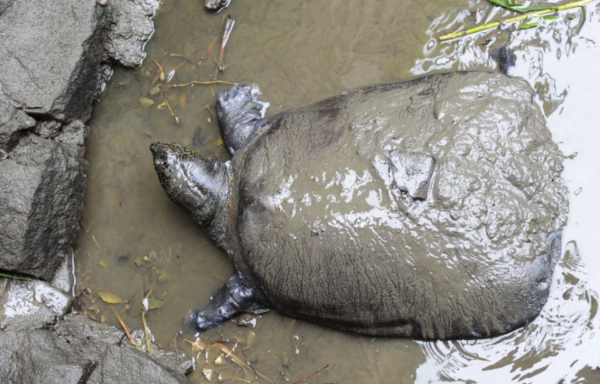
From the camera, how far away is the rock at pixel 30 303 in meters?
4.17

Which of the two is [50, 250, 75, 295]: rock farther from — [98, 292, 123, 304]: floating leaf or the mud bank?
[98, 292, 123, 304]: floating leaf

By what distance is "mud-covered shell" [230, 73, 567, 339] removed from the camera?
3.40m

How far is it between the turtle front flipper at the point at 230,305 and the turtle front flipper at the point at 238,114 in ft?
3.49

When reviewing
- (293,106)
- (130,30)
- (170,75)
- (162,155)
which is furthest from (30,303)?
(293,106)

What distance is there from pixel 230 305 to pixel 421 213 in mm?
1685

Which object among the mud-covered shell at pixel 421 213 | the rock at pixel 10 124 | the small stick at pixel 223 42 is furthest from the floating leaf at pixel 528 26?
the rock at pixel 10 124

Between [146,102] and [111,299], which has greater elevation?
[146,102]

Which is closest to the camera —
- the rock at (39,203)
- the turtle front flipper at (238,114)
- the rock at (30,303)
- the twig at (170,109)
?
the rock at (39,203)

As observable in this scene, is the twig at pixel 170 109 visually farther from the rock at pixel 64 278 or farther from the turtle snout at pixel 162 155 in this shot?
the rock at pixel 64 278

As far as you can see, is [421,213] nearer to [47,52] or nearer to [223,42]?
[223,42]

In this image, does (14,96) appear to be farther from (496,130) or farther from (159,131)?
(496,130)

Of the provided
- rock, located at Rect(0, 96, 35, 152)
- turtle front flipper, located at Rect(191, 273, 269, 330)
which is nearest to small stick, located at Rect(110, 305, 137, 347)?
turtle front flipper, located at Rect(191, 273, 269, 330)

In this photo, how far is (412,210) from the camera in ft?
11.1

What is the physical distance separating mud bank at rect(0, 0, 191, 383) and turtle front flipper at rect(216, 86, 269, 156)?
43.0 inches
